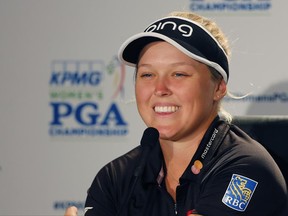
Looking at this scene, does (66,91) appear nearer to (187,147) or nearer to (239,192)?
(187,147)

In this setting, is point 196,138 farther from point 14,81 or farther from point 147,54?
point 14,81

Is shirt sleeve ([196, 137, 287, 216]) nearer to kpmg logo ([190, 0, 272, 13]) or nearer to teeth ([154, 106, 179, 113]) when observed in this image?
teeth ([154, 106, 179, 113])

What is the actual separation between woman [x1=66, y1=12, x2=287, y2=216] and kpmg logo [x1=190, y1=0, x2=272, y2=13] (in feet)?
3.64

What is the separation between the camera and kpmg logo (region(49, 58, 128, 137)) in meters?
2.85

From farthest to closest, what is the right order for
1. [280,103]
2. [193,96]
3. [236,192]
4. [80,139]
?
[80,139] → [280,103] → [193,96] → [236,192]

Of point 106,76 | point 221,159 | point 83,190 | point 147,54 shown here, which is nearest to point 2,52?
point 106,76

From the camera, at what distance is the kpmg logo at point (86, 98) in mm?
2848

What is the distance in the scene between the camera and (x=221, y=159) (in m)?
1.57

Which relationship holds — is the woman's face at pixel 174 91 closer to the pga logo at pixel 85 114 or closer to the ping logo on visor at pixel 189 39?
the ping logo on visor at pixel 189 39

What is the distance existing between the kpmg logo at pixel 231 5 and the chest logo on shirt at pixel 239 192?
4.57 ft


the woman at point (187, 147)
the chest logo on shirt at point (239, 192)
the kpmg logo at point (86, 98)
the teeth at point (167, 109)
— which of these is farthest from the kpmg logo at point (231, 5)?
the chest logo on shirt at point (239, 192)

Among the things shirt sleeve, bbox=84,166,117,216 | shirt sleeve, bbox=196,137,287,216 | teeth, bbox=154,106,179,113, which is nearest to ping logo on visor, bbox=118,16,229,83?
teeth, bbox=154,106,179,113

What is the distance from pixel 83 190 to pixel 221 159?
1407 mm

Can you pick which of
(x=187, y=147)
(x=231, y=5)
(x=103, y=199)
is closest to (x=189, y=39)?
(x=187, y=147)
